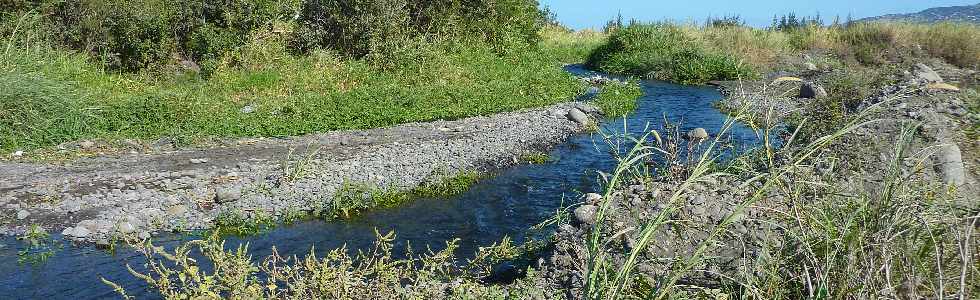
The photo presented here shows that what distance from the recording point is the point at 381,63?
16.5 meters

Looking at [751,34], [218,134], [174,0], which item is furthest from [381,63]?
[751,34]

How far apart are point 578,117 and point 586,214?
7.31 metres

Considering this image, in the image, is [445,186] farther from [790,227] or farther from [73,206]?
[790,227]

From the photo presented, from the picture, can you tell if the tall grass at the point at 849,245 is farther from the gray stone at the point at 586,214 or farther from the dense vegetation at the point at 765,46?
the dense vegetation at the point at 765,46

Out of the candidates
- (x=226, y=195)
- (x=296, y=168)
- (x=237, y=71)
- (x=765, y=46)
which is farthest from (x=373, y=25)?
(x=765, y=46)

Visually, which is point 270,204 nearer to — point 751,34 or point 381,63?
point 381,63

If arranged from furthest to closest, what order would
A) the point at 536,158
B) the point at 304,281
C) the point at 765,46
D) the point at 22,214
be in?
the point at 765,46, the point at 536,158, the point at 22,214, the point at 304,281

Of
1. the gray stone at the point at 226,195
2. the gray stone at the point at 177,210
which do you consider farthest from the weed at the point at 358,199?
the gray stone at the point at 177,210

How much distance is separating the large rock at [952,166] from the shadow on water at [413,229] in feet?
9.01

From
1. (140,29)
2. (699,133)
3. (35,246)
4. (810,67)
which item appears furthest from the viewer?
(810,67)

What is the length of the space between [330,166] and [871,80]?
12644 millimetres

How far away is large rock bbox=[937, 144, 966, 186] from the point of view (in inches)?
235

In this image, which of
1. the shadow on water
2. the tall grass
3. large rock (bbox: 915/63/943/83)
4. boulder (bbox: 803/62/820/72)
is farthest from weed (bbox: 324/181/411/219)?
boulder (bbox: 803/62/820/72)

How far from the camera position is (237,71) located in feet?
49.0
